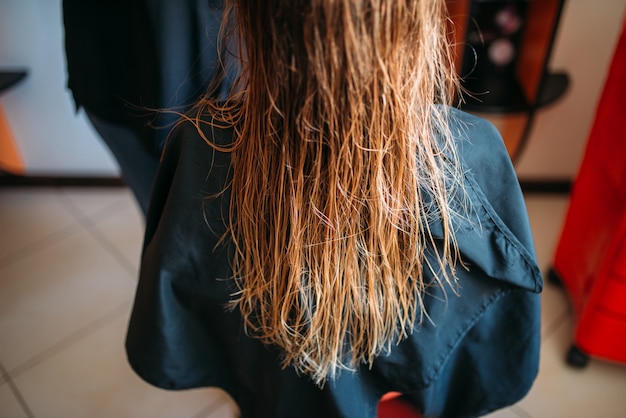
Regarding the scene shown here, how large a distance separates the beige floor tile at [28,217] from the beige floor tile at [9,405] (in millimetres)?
636

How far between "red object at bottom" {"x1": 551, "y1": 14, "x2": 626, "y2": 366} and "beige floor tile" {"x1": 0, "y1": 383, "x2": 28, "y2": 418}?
1723mm

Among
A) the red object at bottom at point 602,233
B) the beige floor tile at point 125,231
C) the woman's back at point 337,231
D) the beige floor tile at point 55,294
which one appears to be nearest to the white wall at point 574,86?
the red object at bottom at point 602,233

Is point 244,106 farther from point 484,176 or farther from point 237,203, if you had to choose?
point 484,176

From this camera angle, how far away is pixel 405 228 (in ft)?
2.57

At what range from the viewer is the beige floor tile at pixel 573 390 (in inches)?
60.7

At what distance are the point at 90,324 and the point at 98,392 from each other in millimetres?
278

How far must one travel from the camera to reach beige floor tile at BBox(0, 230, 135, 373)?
175 cm

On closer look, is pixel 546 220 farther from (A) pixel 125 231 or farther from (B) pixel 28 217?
(B) pixel 28 217

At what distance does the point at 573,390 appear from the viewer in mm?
1591

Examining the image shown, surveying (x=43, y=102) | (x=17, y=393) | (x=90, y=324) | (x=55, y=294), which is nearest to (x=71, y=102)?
(x=43, y=102)

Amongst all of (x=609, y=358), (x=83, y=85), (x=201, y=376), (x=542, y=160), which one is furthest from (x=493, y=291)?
(x=542, y=160)

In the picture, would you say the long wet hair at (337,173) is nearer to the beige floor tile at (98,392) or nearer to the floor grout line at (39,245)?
the beige floor tile at (98,392)

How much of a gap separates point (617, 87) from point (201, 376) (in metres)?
1.22

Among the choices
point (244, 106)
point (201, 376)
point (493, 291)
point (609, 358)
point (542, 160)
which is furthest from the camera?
point (542, 160)
